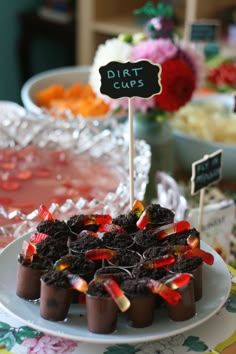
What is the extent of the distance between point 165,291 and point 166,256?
7 cm

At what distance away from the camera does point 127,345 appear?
2.65 feet

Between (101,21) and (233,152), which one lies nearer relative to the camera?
(233,152)

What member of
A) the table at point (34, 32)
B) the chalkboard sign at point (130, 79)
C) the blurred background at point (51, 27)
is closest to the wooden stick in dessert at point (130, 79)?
the chalkboard sign at point (130, 79)

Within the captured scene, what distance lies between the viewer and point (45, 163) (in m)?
1.40

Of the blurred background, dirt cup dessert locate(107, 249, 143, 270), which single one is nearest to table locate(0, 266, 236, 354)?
dirt cup dessert locate(107, 249, 143, 270)

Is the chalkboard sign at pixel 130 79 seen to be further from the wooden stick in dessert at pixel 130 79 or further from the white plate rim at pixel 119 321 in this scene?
the white plate rim at pixel 119 321

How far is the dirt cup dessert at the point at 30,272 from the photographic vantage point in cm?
80

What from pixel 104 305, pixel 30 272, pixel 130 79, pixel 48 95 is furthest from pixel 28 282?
pixel 48 95

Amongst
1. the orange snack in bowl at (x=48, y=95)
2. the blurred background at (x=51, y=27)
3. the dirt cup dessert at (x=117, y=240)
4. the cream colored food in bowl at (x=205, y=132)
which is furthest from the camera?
the blurred background at (x=51, y=27)

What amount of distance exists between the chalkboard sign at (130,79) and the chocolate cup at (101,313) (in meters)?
0.33

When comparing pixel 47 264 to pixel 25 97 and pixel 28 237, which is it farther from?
pixel 25 97

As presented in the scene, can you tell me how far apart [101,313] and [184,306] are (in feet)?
0.33

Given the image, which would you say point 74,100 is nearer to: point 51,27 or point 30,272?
point 30,272

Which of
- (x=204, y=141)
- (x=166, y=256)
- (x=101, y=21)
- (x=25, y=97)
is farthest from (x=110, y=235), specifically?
(x=101, y=21)
